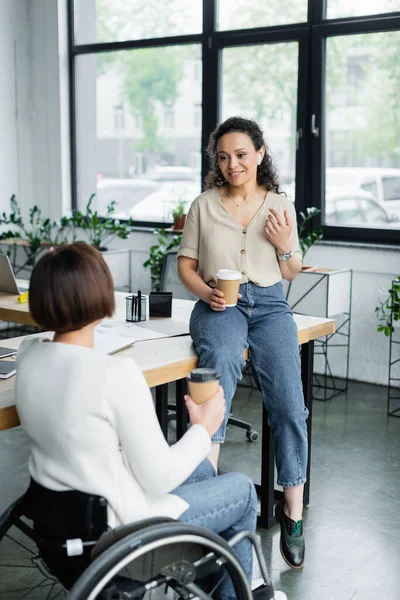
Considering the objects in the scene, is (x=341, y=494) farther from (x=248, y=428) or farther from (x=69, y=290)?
(x=69, y=290)

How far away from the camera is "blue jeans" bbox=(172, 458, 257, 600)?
1.66 m

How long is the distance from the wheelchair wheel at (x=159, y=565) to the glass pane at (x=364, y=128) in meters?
3.48

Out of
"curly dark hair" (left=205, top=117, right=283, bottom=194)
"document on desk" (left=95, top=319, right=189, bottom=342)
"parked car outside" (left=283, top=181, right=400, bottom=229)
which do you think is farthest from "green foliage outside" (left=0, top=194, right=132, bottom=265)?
"curly dark hair" (left=205, top=117, right=283, bottom=194)

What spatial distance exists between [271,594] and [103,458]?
63 centimetres

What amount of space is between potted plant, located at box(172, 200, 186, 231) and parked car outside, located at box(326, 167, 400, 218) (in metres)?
1.04

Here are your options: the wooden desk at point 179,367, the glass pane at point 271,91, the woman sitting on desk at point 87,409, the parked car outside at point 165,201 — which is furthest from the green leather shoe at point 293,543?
the parked car outside at point 165,201

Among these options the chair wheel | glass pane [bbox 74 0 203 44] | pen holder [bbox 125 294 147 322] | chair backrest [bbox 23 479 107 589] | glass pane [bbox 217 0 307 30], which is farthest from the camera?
glass pane [bbox 74 0 203 44]

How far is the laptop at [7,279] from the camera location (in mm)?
3418

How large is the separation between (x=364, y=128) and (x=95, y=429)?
372cm

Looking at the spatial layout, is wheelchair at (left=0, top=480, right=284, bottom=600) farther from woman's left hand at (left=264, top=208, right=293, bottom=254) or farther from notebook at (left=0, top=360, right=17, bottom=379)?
woman's left hand at (left=264, top=208, right=293, bottom=254)

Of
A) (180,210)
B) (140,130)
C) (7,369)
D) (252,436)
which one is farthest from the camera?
(140,130)

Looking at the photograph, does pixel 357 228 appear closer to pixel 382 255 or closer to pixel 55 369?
pixel 382 255

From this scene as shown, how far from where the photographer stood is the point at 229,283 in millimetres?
2238

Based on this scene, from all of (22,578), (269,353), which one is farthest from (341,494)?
(22,578)
